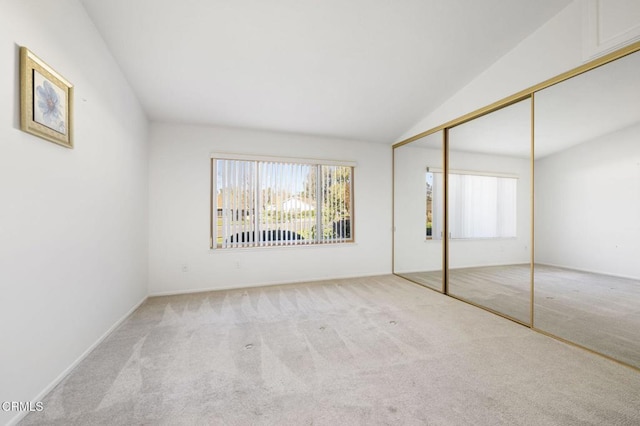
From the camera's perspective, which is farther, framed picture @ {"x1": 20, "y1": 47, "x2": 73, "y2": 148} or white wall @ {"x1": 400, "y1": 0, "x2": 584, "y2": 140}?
white wall @ {"x1": 400, "y1": 0, "x2": 584, "y2": 140}

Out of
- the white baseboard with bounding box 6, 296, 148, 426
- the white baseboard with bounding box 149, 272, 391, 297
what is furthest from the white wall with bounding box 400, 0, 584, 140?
the white baseboard with bounding box 6, 296, 148, 426

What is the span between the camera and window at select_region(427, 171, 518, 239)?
10.3ft

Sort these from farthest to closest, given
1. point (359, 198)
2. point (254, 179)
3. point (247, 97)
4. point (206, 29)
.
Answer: point (359, 198)
point (254, 179)
point (247, 97)
point (206, 29)

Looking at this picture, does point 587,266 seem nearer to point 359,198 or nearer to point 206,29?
point 359,198

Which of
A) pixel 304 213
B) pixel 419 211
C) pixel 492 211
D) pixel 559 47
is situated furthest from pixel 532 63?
pixel 304 213

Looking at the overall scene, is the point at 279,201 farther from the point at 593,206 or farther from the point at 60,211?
the point at 593,206

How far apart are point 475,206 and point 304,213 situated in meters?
2.61

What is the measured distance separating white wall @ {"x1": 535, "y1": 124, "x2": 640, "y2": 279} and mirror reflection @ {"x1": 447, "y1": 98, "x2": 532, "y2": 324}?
16 cm

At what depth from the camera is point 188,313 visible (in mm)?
3076

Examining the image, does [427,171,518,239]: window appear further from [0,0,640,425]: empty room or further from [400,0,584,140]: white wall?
[400,0,584,140]: white wall

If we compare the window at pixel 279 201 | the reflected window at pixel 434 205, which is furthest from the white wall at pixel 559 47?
the window at pixel 279 201

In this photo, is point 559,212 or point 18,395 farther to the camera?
point 559,212

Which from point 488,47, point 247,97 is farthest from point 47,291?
A: point 488,47

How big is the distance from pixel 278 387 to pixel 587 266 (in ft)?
9.77
